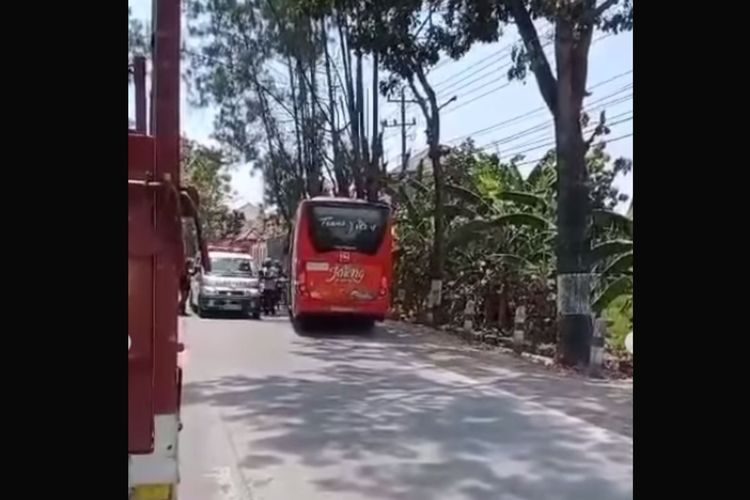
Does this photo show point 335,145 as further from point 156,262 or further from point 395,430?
point 156,262

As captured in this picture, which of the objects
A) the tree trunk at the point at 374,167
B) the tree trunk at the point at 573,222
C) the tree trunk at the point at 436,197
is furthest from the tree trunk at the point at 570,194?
the tree trunk at the point at 374,167

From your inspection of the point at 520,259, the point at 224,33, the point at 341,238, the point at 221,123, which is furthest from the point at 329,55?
the point at 520,259

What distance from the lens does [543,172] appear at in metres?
13.4

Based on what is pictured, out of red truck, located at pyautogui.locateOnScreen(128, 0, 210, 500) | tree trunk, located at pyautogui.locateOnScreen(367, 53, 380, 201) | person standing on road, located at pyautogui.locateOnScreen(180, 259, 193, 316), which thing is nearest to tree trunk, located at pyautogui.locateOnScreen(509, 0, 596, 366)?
person standing on road, located at pyautogui.locateOnScreen(180, 259, 193, 316)

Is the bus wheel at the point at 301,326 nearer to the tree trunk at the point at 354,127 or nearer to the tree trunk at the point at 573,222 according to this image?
the tree trunk at the point at 573,222

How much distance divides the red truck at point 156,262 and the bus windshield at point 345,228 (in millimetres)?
11958

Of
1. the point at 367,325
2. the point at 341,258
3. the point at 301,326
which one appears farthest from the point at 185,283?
the point at 367,325

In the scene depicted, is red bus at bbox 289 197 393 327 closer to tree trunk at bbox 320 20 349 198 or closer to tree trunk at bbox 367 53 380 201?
tree trunk at bbox 367 53 380 201

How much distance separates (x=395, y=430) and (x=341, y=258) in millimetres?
7629

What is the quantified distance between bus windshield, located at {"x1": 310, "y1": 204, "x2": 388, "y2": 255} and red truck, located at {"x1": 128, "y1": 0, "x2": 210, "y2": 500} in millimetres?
11958

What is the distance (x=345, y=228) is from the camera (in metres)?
13.9
